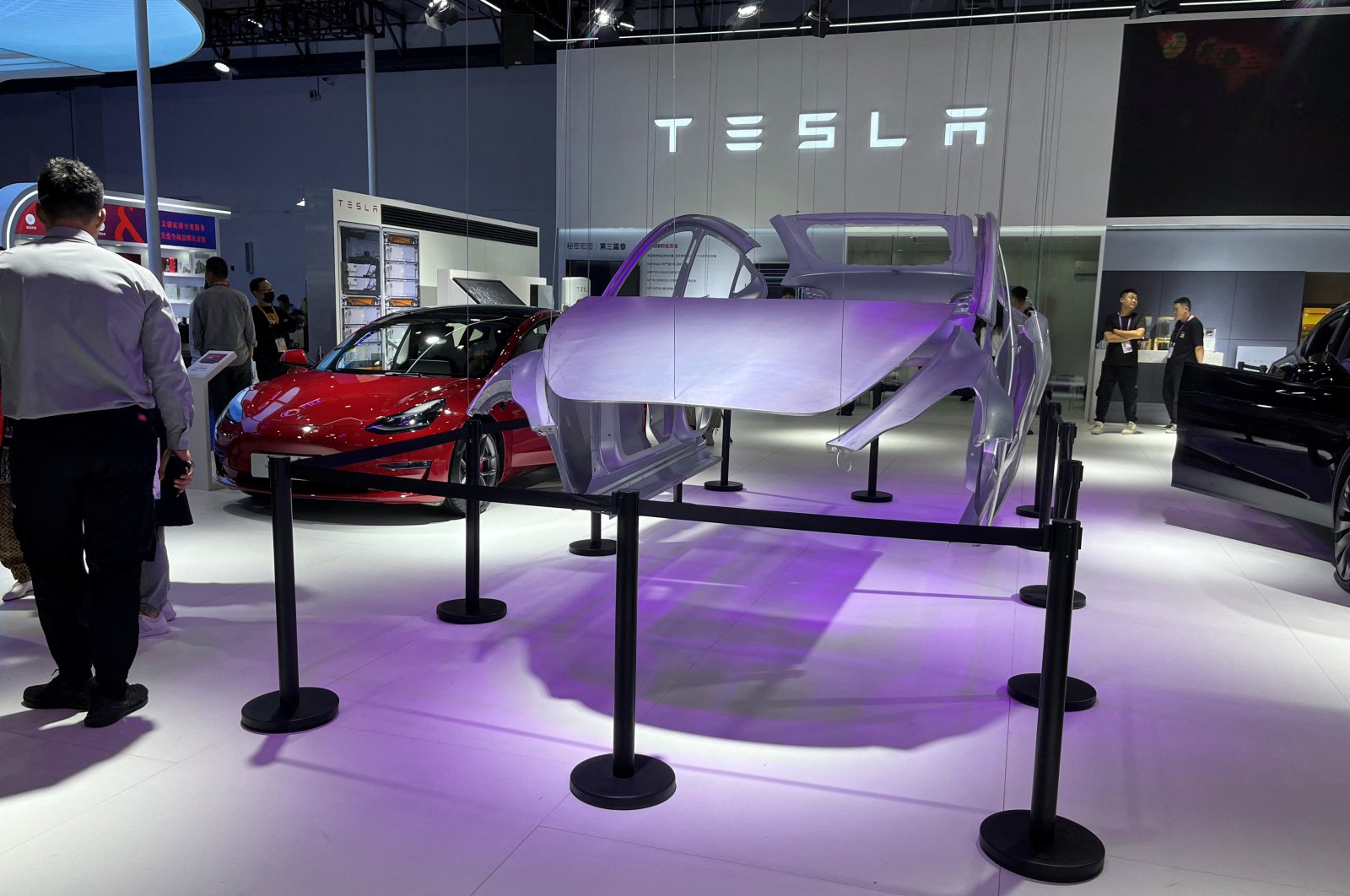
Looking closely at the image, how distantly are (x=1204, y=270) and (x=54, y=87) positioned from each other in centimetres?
2404

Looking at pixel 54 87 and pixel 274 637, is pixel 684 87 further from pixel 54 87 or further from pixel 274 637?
pixel 54 87

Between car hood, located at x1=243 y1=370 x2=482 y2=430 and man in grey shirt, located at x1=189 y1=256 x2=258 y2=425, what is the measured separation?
1751 millimetres

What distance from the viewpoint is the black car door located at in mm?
4797

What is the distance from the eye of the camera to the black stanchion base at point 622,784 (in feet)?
8.04

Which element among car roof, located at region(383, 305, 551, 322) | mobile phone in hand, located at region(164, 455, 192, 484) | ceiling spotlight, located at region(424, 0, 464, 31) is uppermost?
ceiling spotlight, located at region(424, 0, 464, 31)

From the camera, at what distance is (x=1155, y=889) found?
2.13 metres

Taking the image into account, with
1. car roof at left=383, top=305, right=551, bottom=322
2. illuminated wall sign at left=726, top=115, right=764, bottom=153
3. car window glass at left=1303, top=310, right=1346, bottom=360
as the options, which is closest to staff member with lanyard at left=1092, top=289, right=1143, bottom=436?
car window glass at left=1303, top=310, right=1346, bottom=360

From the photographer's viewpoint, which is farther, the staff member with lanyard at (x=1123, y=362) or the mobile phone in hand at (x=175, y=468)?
the staff member with lanyard at (x=1123, y=362)

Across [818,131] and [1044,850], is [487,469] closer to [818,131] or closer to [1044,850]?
[1044,850]

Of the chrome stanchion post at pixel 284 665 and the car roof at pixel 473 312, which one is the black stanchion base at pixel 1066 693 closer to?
the chrome stanchion post at pixel 284 665

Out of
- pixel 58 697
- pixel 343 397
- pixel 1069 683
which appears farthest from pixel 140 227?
pixel 1069 683

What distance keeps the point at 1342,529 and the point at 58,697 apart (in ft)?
18.1

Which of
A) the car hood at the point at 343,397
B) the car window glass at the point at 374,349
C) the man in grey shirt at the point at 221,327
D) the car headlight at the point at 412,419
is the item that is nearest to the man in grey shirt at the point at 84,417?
the car headlight at the point at 412,419

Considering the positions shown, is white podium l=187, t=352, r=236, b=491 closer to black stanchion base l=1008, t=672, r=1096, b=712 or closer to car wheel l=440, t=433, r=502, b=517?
car wheel l=440, t=433, r=502, b=517
